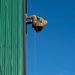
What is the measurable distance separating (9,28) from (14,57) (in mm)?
1362

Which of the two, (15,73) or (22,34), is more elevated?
A: (22,34)

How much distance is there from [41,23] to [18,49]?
2.03 metres

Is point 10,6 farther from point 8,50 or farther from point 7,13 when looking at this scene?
point 8,50

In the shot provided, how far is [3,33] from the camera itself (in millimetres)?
26078

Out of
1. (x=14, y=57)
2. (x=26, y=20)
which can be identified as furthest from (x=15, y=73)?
(x=26, y=20)

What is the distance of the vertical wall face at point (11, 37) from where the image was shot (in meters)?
25.7

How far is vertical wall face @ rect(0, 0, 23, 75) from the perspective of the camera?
84.4 ft

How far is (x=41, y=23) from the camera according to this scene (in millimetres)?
27266

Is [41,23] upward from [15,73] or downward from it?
upward

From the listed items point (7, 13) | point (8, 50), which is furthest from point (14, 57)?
point (7, 13)

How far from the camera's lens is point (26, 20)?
1064 inches

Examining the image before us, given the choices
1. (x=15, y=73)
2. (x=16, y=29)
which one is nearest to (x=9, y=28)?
(x=16, y=29)

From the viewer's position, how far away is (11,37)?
85.5 ft

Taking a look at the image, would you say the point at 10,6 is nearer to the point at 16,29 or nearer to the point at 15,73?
the point at 16,29
